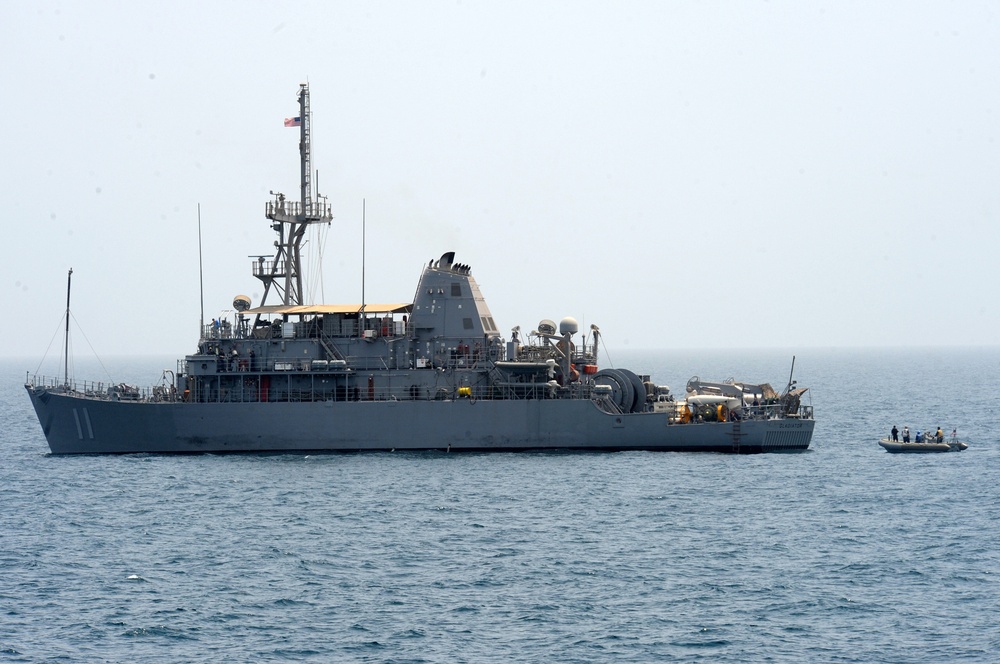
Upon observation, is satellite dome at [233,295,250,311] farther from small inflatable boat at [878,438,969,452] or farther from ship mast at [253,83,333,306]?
small inflatable boat at [878,438,969,452]

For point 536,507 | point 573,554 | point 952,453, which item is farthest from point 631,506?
point 952,453

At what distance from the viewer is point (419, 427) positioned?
3962 centimetres

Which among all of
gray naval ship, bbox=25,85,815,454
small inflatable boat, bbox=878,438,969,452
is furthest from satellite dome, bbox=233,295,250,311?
small inflatable boat, bbox=878,438,969,452

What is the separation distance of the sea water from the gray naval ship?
0.96 metres

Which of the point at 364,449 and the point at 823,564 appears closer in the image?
the point at 823,564

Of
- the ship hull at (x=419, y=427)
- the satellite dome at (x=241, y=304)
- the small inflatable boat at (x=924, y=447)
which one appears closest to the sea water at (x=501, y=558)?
the ship hull at (x=419, y=427)

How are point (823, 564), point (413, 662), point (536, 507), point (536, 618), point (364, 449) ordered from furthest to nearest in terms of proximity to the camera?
point (364, 449)
point (536, 507)
point (823, 564)
point (536, 618)
point (413, 662)

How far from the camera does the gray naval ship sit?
130 ft

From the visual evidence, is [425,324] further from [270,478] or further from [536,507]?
[536,507]

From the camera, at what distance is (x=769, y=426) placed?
131ft

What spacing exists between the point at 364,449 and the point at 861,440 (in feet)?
70.7

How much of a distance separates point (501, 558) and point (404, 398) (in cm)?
1516

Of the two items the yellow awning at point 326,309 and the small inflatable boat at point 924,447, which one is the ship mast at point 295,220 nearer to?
the yellow awning at point 326,309

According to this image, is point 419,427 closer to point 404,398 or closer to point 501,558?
point 404,398
